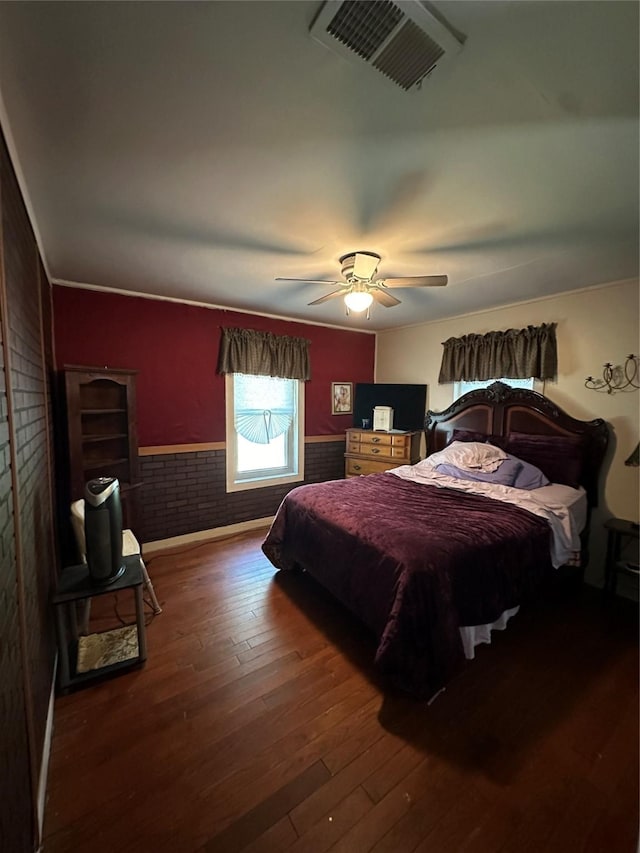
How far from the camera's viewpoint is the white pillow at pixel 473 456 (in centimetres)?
294

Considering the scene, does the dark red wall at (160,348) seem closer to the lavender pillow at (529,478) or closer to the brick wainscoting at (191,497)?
the brick wainscoting at (191,497)

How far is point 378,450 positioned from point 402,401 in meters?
0.72

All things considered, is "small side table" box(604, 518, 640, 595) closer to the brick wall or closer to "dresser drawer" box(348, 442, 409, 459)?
"dresser drawer" box(348, 442, 409, 459)

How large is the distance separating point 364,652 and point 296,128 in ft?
8.49

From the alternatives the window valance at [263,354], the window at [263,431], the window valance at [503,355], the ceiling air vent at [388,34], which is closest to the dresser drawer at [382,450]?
the window at [263,431]

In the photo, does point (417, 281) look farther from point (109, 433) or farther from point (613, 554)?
point (109, 433)

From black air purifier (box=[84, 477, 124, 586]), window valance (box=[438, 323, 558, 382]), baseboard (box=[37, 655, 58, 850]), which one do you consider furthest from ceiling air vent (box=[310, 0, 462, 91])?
window valance (box=[438, 323, 558, 382])

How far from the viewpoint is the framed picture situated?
439 cm

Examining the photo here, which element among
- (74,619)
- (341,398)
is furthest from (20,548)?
(341,398)

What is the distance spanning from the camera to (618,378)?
8.68 feet

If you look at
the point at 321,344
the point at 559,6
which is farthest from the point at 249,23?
the point at 321,344

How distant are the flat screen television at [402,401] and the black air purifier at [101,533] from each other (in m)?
3.18

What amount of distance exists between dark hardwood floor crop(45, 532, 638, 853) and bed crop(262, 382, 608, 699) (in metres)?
0.26

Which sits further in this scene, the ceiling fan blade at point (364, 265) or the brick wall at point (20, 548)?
the ceiling fan blade at point (364, 265)
